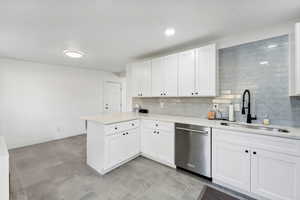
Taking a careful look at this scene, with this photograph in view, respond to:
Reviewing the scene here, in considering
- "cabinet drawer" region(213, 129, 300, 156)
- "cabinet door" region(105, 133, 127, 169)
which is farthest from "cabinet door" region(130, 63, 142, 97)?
"cabinet drawer" region(213, 129, 300, 156)

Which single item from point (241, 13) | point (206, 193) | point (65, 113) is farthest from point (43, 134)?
point (241, 13)

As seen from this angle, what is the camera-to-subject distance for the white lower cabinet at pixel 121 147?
225 cm

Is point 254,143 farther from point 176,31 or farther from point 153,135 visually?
point 176,31

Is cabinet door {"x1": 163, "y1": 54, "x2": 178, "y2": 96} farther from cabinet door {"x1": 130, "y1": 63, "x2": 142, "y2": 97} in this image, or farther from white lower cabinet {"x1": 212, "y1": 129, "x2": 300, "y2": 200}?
white lower cabinet {"x1": 212, "y1": 129, "x2": 300, "y2": 200}

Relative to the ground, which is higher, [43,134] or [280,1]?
[280,1]

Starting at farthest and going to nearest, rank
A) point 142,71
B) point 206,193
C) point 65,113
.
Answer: point 65,113
point 142,71
point 206,193

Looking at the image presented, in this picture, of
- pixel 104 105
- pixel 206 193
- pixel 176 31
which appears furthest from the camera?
pixel 104 105

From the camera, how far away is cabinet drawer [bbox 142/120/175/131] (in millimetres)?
2418

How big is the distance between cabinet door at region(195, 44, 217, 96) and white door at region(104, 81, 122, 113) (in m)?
3.95

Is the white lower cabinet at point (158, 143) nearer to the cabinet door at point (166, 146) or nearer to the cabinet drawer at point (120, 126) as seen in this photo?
the cabinet door at point (166, 146)

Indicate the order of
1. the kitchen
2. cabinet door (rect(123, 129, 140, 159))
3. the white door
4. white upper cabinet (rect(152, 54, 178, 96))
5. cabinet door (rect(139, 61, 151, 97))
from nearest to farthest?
1. the kitchen
2. cabinet door (rect(123, 129, 140, 159))
3. white upper cabinet (rect(152, 54, 178, 96))
4. cabinet door (rect(139, 61, 151, 97))
5. the white door

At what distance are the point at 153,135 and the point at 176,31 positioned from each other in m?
1.95

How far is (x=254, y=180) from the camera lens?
1.66 metres

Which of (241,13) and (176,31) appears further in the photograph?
(176,31)
